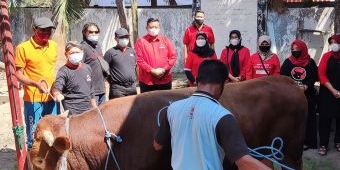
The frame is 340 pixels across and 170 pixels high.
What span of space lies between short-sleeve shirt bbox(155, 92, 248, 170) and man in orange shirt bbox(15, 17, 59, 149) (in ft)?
8.76

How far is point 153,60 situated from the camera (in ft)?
22.5

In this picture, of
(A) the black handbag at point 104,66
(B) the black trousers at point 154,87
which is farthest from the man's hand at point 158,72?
(A) the black handbag at point 104,66

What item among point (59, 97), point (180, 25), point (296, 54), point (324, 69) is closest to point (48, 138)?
point (59, 97)

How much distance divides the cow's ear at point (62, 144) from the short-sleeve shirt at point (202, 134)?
32.7 inches

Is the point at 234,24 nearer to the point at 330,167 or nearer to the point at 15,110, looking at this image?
the point at 330,167

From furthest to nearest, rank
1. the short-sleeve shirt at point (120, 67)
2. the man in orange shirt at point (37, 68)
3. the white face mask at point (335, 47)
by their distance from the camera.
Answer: the white face mask at point (335, 47) < the short-sleeve shirt at point (120, 67) < the man in orange shirt at point (37, 68)

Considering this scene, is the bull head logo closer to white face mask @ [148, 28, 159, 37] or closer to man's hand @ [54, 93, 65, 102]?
white face mask @ [148, 28, 159, 37]

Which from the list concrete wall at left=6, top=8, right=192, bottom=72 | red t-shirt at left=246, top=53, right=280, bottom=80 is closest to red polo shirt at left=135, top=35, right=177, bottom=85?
red t-shirt at left=246, top=53, right=280, bottom=80

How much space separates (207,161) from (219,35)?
1068 centimetres

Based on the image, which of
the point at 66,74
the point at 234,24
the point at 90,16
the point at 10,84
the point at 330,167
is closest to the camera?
the point at 10,84

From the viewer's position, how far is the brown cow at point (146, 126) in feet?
12.5

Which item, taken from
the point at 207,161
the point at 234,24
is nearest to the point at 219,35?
the point at 234,24

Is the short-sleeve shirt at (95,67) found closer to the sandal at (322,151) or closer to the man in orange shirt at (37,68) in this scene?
the man in orange shirt at (37,68)

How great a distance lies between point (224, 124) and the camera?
2803 millimetres
